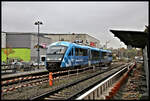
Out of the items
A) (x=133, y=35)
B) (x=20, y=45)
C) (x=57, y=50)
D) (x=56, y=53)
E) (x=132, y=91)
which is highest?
(x=20, y=45)

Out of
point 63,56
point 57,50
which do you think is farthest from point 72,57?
point 57,50

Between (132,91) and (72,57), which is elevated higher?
(72,57)

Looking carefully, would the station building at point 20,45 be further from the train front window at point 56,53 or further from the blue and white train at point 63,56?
the train front window at point 56,53

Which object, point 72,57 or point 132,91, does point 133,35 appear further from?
point 72,57

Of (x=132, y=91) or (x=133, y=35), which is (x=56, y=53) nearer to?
(x=133, y=35)

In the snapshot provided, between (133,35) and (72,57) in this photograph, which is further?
(72,57)

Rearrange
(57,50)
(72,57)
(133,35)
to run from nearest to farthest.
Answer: (133,35) < (57,50) < (72,57)

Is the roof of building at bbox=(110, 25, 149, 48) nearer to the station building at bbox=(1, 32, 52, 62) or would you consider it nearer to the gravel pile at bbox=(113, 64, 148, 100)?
the gravel pile at bbox=(113, 64, 148, 100)

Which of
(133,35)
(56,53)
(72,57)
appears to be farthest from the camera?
(72,57)

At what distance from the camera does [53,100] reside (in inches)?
337

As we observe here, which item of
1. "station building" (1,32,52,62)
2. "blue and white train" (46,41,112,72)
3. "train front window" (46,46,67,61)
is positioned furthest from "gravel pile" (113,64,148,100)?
"station building" (1,32,52,62)

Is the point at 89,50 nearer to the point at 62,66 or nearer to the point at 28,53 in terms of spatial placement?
the point at 62,66

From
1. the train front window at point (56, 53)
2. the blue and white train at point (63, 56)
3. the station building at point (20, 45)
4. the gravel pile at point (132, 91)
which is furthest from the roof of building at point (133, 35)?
the station building at point (20, 45)

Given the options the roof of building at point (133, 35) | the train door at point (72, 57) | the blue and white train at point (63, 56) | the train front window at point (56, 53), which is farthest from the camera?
the train door at point (72, 57)
